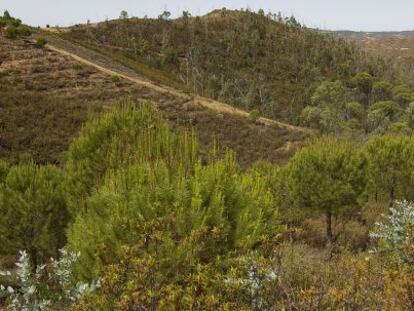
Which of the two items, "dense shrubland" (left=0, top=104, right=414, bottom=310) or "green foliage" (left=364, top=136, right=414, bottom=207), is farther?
"green foliage" (left=364, top=136, right=414, bottom=207)

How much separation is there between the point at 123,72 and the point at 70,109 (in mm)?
20045

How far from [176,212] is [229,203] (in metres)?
1.47

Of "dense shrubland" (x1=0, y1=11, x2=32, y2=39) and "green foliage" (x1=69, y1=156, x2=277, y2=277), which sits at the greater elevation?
"dense shrubland" (x1=0, y1=11, x2=32, y2=39)

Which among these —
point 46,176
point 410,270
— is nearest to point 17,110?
point 46,176

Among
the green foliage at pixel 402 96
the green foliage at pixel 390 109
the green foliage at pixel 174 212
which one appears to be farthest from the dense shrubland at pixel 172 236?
the green foliage at pixel 402 96

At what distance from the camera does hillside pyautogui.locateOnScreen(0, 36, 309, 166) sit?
123 ft

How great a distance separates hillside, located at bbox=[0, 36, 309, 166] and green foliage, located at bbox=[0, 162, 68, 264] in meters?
17.2

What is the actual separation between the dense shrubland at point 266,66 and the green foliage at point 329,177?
139ft

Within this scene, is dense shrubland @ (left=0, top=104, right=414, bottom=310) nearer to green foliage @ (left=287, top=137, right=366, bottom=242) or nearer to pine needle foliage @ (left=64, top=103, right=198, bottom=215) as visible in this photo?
pine needle foliage @ (left=64, top=103, right=198, bottom=215)

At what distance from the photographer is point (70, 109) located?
44406 millimetres

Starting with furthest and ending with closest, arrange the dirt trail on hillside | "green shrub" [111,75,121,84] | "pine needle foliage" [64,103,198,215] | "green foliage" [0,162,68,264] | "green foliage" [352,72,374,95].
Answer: "green foliage" [352,72,374,95]
the dirt trail on hillside
"green shrub" [111,75,121,84]
"green foliage" [0,162,68,264]
"pine needle foliage" [64,103,198,215]

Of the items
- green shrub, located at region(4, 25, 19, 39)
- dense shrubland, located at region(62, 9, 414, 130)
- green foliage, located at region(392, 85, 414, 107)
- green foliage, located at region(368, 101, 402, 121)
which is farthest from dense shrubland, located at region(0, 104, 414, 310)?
green foliage, located at region(392, 85, 414, 107)

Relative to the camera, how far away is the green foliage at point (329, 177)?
77.0ft

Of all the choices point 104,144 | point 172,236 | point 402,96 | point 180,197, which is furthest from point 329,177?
point 402,96
